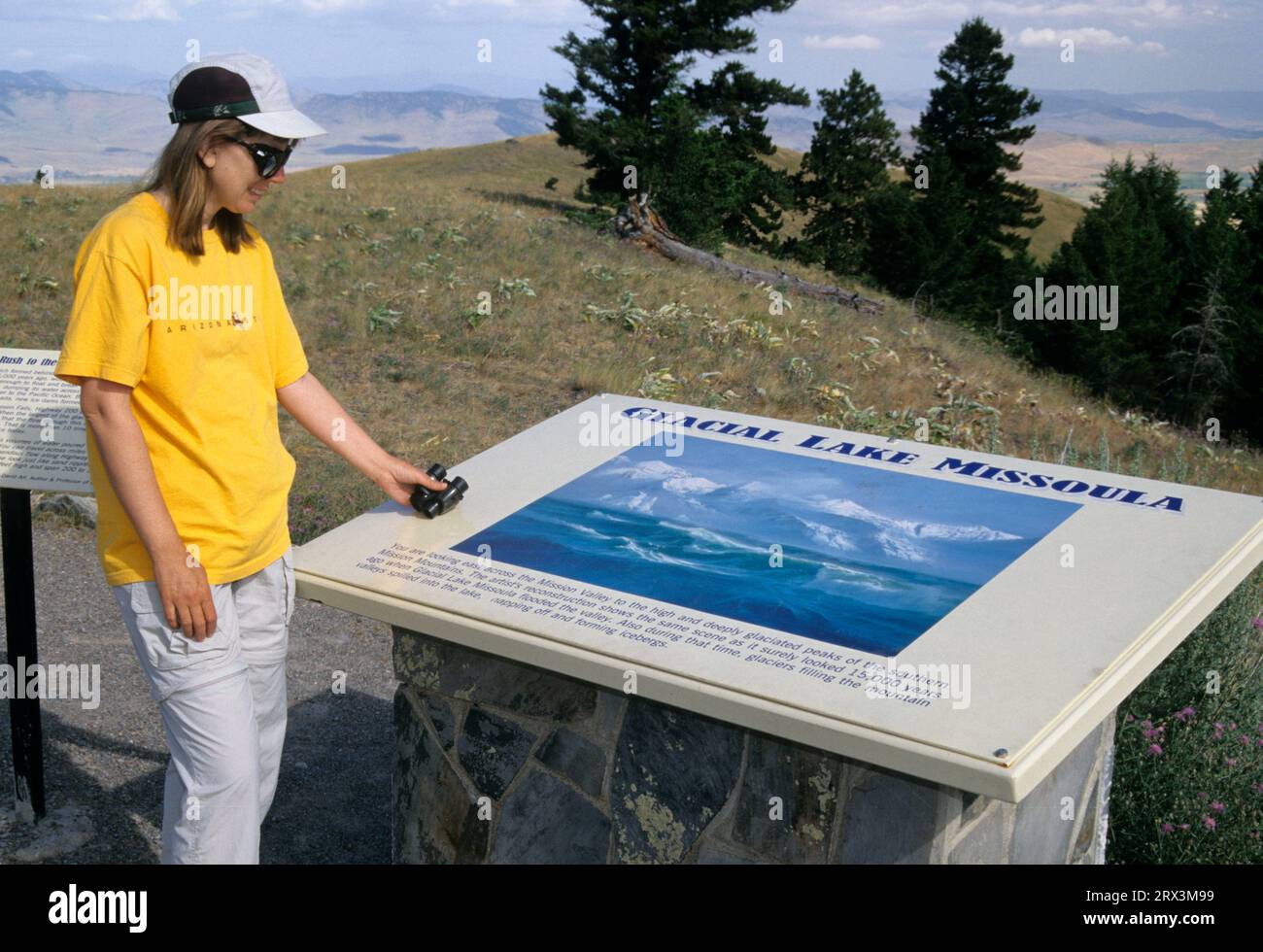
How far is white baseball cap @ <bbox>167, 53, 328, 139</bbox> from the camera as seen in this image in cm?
260

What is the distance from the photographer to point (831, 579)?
2965mm

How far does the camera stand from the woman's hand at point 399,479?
11.4 ft

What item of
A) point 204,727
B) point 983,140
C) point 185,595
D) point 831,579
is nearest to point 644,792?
point 831,579

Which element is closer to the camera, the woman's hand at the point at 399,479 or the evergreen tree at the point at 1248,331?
the woman's hand at the point at 399,479

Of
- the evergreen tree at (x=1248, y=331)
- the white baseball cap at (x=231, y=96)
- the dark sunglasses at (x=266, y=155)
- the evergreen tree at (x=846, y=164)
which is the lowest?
the evergreen tree at (x=1248, y=331)

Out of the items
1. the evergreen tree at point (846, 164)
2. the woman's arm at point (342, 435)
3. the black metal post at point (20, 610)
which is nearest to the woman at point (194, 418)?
Result: the woman's arm at point (342, 435)

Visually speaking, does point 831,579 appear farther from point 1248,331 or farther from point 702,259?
point 1248,331

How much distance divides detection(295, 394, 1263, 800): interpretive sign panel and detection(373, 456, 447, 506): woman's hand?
7cm

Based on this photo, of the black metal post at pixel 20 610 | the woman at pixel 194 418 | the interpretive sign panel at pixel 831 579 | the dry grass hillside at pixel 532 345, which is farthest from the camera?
the dry grass hillside at pixel 532 345

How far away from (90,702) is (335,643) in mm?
1139

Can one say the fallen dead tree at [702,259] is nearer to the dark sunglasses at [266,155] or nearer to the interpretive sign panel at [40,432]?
the interpretive sign panel at [40,432]

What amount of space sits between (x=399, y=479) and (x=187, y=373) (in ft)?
3.05

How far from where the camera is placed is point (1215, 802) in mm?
3688
